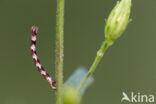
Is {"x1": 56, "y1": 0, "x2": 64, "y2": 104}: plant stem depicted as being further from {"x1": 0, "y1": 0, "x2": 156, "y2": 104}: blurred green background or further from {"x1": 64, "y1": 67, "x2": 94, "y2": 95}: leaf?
{"x1": 0, "y1": 0, "x2": 156, "y2": 104}: blurred green background

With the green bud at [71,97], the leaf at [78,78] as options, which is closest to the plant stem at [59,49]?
the leaf at [78,78]

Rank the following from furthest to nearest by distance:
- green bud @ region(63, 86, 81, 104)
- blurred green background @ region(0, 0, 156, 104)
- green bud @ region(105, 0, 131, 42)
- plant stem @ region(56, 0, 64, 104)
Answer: blurred green background @ region(0, 0, 156, 104), green bud @ region(105, 0, 131, 42), plant stem @ region(56, 0, 64, 104), green bud @ region(63, 86, 81, 104)

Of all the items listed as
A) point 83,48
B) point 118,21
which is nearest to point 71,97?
point 118,21

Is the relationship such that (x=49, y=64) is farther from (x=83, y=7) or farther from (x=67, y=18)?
(x=83, y=7)

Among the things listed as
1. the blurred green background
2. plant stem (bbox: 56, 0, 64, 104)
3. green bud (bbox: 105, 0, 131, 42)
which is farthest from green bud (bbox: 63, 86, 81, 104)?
the blurred green background

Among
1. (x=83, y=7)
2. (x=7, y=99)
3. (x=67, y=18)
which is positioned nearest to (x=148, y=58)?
(x=67, y=18)

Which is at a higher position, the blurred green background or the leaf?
the blurred green background

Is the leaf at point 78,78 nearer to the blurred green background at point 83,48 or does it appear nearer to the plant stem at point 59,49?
the plant stem at point 59,49

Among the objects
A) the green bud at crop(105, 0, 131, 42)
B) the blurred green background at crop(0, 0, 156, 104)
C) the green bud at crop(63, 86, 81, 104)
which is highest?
the blurred green background at crop(0, 0, 156, 104)
